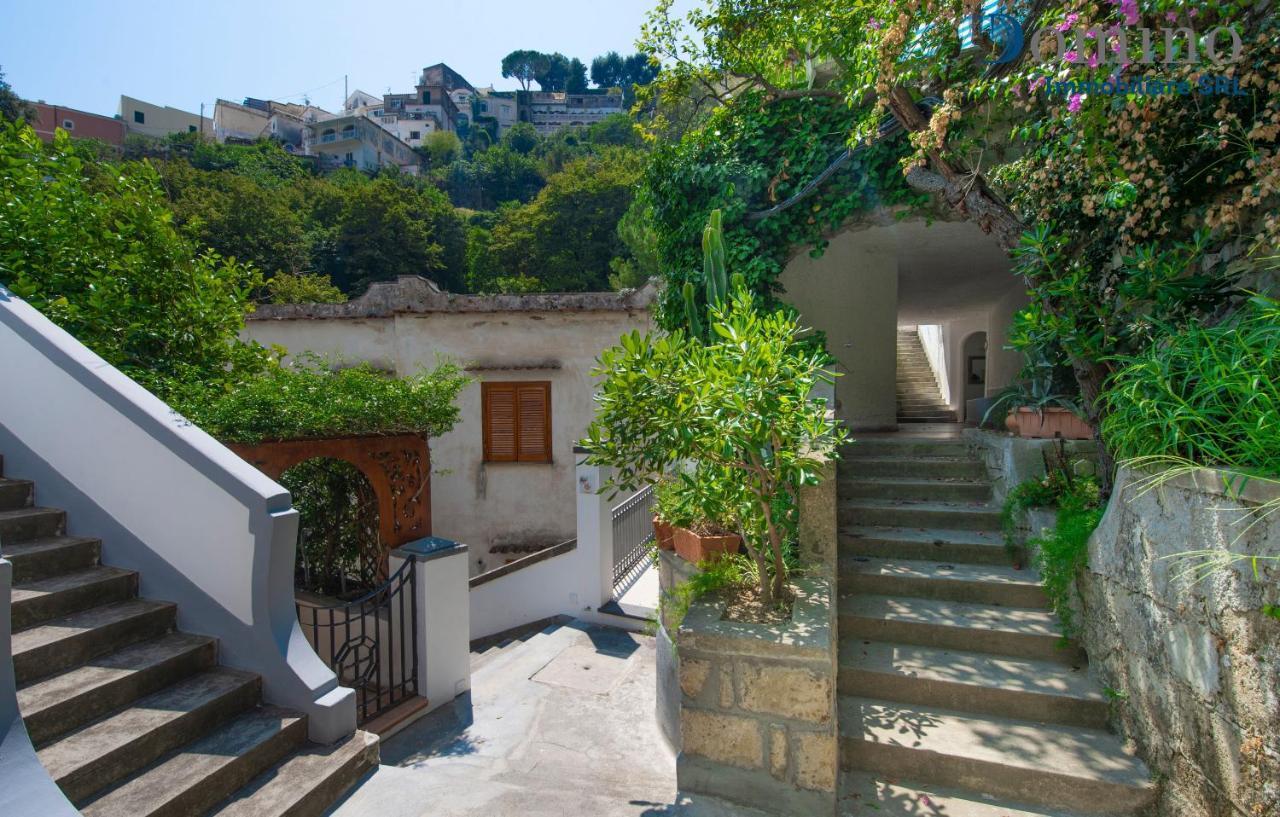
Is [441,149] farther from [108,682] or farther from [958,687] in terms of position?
[958,687]

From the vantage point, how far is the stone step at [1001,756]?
2471 mm

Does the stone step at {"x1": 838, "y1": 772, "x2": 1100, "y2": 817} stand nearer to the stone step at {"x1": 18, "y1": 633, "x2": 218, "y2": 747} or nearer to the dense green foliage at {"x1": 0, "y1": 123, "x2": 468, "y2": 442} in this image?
the stone step at {"x1": 18, "y1": 633, "x2": 218, "y2": 747}

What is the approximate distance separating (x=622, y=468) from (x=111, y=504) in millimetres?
2750

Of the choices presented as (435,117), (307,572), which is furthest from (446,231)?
(435,117)

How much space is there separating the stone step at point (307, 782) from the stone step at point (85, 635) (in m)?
0.94

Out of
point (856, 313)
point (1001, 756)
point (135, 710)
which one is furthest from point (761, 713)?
point (856, 313)

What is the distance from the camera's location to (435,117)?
3098 inches

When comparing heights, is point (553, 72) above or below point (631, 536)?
above

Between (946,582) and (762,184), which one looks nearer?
(946,582)

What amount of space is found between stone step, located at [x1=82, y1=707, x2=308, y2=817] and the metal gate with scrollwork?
1113 mm

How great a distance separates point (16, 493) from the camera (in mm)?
3244

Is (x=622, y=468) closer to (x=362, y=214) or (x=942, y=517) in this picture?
(x=942, y=517)

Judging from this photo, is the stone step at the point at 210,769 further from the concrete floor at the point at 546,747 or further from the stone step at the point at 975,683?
the stone step at the point at 975,683

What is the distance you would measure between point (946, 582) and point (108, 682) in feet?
13.9
